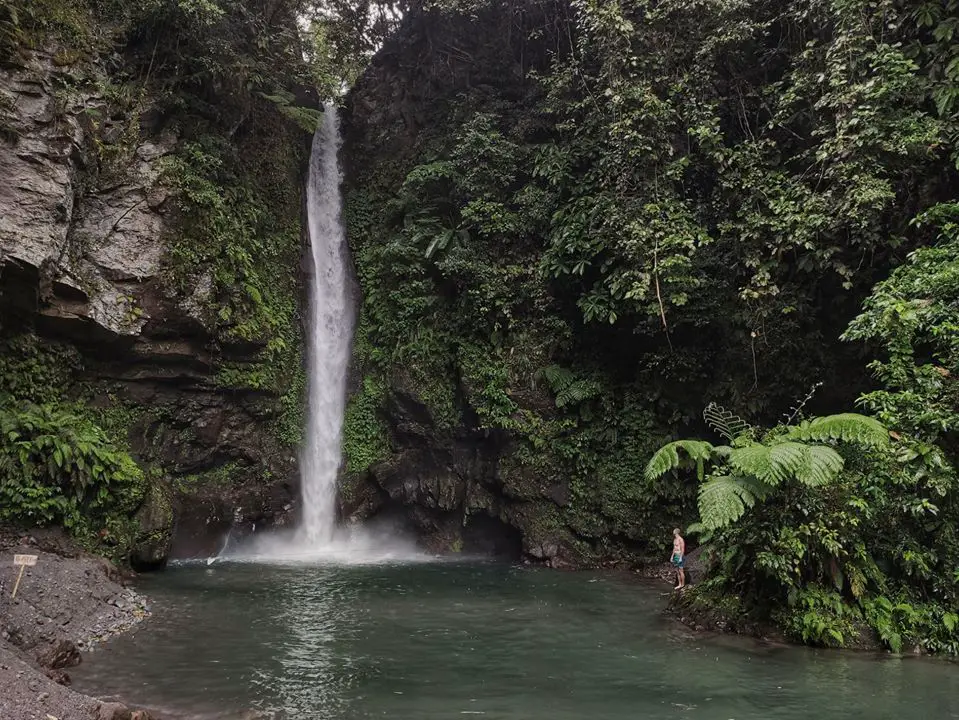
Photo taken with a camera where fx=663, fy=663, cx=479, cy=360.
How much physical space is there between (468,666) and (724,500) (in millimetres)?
4077

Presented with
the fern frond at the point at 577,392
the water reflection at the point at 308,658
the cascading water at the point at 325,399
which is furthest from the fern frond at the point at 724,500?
the cascading water at the point at 325,399

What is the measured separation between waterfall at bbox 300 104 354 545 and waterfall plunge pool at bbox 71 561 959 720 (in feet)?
18.7

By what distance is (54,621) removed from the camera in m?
9.20

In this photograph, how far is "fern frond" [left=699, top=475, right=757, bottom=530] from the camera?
29.4ft

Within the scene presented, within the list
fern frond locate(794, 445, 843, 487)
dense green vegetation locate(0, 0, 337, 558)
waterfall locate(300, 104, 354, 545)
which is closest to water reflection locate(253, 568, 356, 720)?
dense green vegetation locate(0, 0, 337, 558)

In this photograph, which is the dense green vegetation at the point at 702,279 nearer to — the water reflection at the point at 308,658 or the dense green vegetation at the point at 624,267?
the dense green vegetation at the point at 624,267

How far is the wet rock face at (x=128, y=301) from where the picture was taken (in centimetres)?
1253

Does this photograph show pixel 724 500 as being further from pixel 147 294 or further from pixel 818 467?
pixel 147 294

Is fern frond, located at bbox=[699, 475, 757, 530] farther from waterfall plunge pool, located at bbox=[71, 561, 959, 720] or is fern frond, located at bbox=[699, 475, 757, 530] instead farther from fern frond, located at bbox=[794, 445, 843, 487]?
waterfall plunge pool, located at bbox=[71, 561, 959, 720]

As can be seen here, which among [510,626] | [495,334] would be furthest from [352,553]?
[510,626]

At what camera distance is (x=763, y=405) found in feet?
48.5

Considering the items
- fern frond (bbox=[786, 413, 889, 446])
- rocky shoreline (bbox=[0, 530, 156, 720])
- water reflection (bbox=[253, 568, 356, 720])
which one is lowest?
water reflection (bbox=[253, 568, 356, 720])

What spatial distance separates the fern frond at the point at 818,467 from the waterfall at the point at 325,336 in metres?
12.3

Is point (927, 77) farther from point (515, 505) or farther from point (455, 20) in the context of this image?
point (455, 20)
